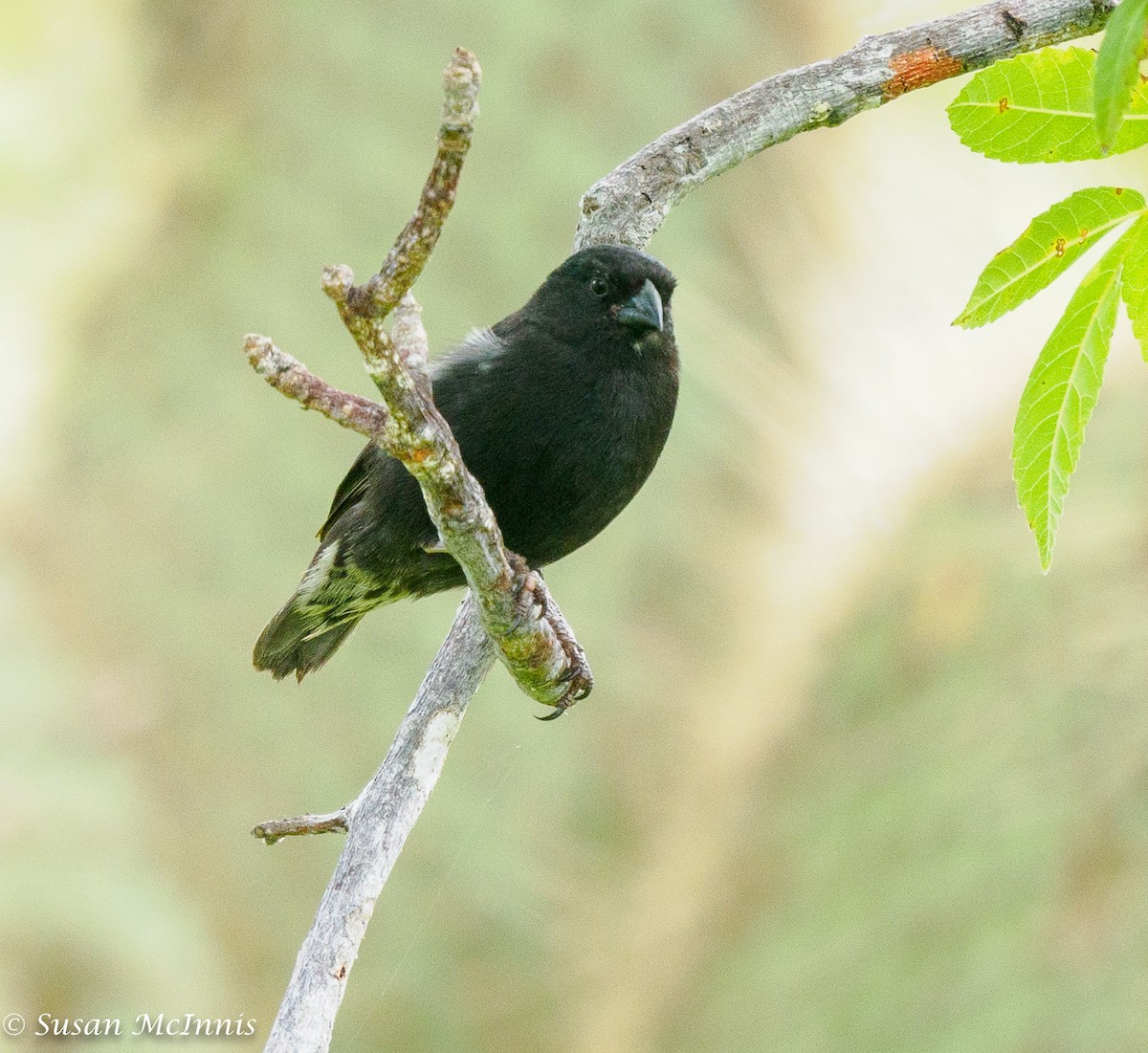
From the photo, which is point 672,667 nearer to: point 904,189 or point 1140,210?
point 904,189

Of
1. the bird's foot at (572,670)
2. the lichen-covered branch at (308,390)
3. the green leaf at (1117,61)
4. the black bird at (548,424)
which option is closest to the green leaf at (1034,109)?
the green leaf at (1117,61)

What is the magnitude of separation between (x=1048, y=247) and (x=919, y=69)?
149cm

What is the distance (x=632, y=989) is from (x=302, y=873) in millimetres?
1567

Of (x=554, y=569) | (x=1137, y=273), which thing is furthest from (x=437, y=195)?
(x=554, y=569)

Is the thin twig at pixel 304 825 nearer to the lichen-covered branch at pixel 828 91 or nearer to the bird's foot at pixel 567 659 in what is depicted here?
the bird's foot at pixel 567 659

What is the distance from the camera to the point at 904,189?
19.6 ft

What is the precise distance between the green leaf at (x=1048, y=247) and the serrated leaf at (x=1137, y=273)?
0.02 m

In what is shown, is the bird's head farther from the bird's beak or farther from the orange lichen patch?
the orange lichen patch

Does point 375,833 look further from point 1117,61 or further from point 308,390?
point 1117,61

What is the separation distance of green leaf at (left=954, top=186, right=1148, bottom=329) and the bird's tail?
1.97m

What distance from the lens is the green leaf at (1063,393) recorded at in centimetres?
164

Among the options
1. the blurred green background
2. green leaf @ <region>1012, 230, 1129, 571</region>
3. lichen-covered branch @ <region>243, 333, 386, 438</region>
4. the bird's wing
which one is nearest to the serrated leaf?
green leaf @ <region>1012, 230, 1129, 571</region>

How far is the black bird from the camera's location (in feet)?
9.73

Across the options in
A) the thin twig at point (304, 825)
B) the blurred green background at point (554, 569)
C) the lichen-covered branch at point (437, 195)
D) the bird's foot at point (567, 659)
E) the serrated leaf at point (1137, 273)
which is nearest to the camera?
the lichen-covered branch at point (437, 195)
